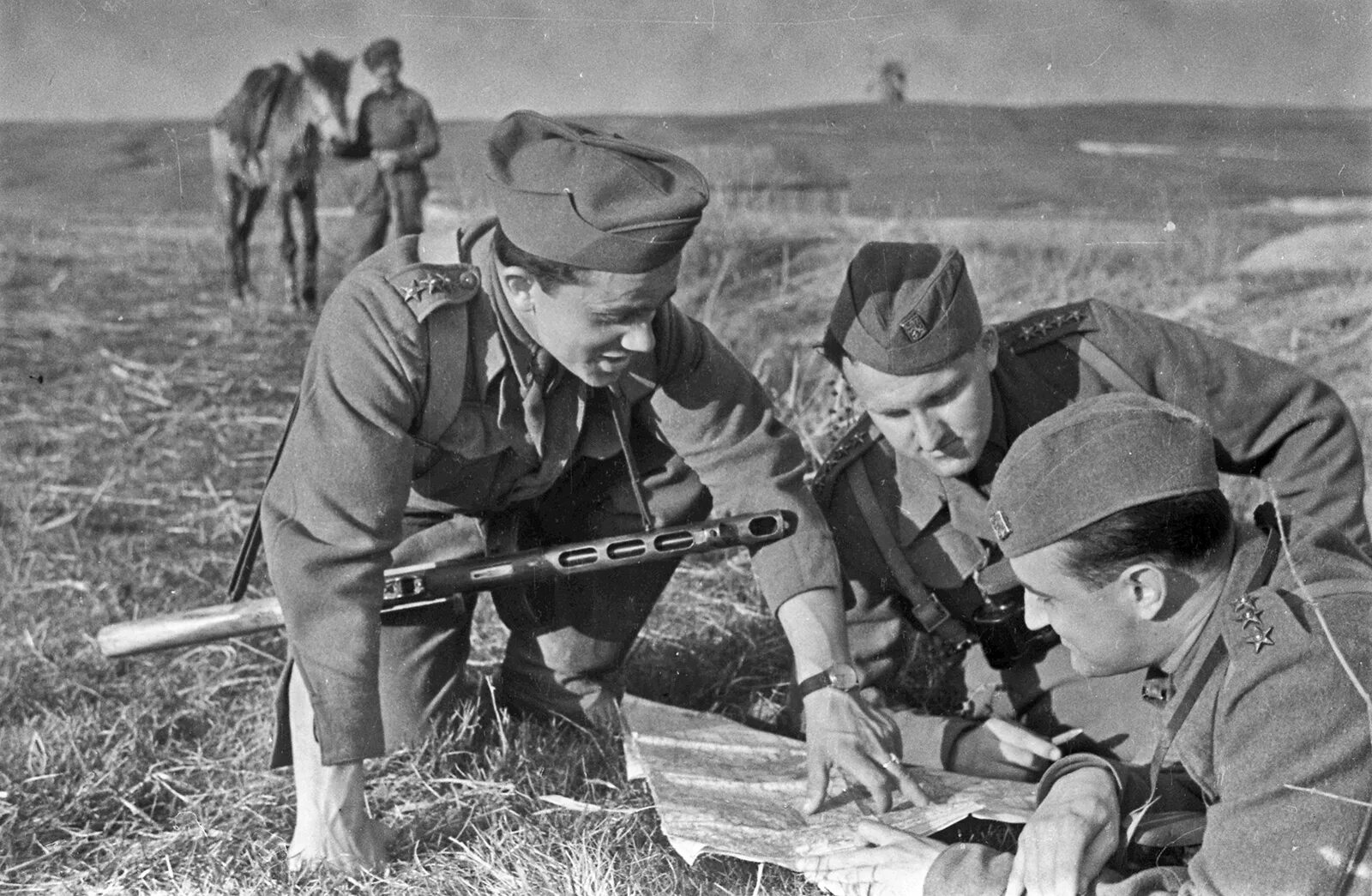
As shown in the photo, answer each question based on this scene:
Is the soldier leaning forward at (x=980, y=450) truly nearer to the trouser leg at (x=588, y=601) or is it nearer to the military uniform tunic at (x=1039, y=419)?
the military uniform tunic at (x=1039, y=419)

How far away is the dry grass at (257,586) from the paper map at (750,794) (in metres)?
0.10

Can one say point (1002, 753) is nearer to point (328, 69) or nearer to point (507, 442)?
point (507, 442)

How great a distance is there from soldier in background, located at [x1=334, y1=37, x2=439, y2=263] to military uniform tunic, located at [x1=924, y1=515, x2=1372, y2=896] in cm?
910

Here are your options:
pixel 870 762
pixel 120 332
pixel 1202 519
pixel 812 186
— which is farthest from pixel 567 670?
pixel 120 332

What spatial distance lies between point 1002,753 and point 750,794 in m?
0.74

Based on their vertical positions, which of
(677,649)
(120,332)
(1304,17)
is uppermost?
(1304,17)

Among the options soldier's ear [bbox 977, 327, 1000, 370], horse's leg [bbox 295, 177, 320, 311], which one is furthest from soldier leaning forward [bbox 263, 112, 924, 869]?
horse's leg [bbox 295, 177, 320, 311]

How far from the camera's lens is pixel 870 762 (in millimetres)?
3766

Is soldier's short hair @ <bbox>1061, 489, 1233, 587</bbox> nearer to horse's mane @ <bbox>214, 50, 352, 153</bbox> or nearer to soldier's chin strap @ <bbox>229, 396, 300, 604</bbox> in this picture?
soldier's chin strap @ <bbox>229, 396, 300, 604</bbox>

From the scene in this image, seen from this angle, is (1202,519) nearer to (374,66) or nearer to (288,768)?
A: (288,768)

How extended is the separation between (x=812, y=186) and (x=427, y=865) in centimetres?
638

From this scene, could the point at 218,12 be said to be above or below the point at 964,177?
above

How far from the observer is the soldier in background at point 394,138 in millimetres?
11336

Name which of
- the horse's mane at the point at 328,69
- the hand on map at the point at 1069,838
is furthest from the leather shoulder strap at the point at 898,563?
the horse's mane at the point at 328,69
